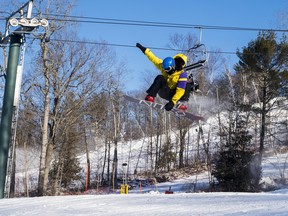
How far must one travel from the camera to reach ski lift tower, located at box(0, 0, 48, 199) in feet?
39.0

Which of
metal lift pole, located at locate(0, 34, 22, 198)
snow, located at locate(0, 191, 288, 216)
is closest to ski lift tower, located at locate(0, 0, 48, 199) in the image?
metal lift pole, located at locate(0, 34, 22, 198)

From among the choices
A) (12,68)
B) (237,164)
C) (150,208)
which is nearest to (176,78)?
(150,208)

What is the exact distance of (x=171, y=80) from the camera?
30.7 feet

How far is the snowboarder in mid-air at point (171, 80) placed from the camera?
904 centimetres

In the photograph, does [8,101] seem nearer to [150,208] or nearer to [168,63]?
[168,63]

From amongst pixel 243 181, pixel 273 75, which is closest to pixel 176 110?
pixel 243 181

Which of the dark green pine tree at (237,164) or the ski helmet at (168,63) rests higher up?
the ski helmet at (168,63)

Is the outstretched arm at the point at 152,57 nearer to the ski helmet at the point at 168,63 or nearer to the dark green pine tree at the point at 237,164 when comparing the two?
the ski helmet at the point at 168,63

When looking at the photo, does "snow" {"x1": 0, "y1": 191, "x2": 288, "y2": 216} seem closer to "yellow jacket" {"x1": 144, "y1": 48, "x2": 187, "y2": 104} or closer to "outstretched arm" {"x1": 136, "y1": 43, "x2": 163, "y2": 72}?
"yellow jacket" {"x1": 144, "y1": 48, "x2": 187, "y2": 104}

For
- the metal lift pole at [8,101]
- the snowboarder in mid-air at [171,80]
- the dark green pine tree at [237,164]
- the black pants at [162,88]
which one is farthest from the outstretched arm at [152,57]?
the dark green pine tree at [237,164]

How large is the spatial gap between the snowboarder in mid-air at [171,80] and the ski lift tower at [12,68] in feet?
13.6

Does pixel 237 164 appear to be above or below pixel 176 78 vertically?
below

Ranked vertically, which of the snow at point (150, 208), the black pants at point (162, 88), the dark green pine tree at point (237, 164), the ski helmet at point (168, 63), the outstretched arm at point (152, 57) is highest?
the outstretched arm at point (152, 57)

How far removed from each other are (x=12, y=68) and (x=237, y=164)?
1452cm
